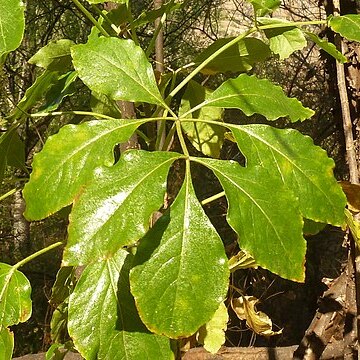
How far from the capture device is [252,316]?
104 centimetres

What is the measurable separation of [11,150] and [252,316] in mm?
472

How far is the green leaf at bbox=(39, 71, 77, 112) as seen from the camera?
33.2 inches

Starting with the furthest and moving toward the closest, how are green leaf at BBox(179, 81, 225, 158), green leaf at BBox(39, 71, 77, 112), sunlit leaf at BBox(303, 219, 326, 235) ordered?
green leaf at BBox(179, 81, 225, 158) → green leaf at BBox(39, 71, 77, 112) → sunlit leaf at BBox(303, 219, 326, 235)

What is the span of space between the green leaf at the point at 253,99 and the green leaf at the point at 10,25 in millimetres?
211

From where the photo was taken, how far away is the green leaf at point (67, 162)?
58 cm

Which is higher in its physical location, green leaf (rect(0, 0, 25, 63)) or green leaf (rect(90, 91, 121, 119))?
green leaf (rect(0, 0, 25, 63))

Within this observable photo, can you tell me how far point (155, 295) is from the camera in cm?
51

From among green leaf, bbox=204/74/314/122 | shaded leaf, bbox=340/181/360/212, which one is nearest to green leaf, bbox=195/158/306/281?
green leaf, bbox=204/74/314/122

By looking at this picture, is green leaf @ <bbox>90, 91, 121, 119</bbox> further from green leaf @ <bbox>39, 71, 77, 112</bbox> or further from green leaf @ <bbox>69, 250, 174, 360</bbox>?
green leaf @ <bbox>69, 250, 174, 360</bbox>

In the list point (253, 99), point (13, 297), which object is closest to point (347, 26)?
point (253, 99)

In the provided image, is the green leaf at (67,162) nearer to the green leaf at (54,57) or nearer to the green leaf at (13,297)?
the green leaf at (13,297)

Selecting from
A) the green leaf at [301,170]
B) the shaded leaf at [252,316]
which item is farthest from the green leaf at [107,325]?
the shaded leaf at [252,316]

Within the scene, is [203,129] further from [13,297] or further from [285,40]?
[13,297]

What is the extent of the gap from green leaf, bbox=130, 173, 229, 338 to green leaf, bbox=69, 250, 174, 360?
100 mm
